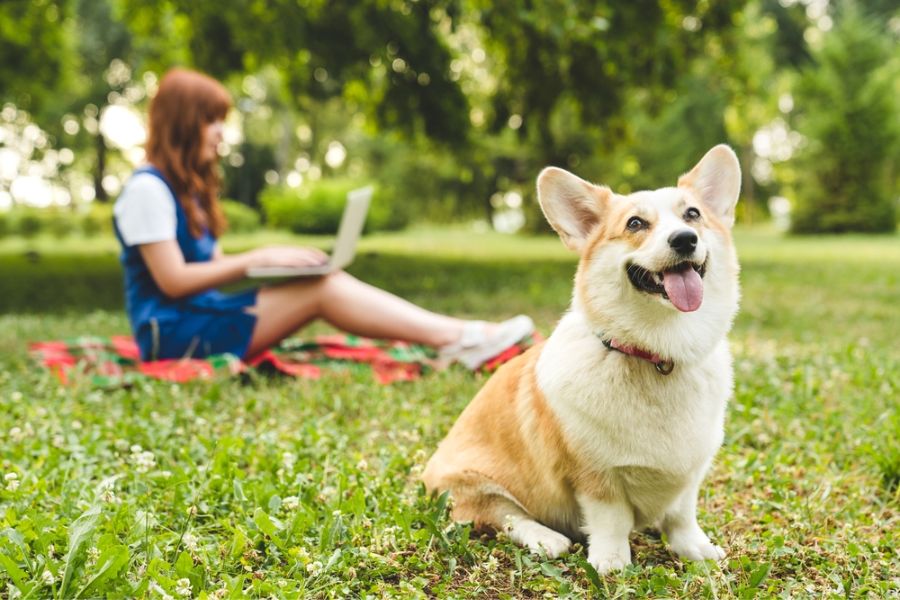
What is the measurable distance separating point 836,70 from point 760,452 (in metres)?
26.4

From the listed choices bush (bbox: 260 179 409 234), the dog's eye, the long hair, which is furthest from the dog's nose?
bush (bbox: 260 179 409 234)

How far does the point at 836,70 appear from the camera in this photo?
25.9 metres

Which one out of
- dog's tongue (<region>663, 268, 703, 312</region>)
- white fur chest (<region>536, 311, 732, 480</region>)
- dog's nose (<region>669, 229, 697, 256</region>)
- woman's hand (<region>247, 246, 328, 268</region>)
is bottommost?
white fur chest (<region>536, 311, 732, 480</region>)

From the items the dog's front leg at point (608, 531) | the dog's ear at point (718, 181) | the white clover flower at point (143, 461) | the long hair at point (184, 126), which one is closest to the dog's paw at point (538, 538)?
the dog's front leg at point (608, 531)

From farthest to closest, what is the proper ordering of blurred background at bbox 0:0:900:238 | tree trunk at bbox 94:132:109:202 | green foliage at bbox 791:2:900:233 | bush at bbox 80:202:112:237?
tree trunk at bbox 94:132:109:202
bush at bbox 80:202:112:237
green foliage at bbox 791:2:900:233
blurred background at bbox 0:0:900:238

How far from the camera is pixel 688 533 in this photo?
8.04 ft

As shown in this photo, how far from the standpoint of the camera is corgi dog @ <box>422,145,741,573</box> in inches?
88.9

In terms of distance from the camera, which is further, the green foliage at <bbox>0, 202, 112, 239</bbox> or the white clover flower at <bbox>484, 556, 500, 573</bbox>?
the green foliage at <bbox>0, 202, 112, 239</bbox>

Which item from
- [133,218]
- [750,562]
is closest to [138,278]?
[133,218]

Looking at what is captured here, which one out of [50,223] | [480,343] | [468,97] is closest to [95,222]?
[50,223]

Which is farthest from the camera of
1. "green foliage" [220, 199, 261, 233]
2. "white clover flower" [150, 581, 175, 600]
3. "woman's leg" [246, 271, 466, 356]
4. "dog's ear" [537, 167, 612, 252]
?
"green foliage" [220, 199, 261, 233]

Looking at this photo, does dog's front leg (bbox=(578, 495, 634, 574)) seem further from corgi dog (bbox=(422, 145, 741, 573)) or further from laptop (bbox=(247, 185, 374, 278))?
laptop (bbox=(247, 185, 374, 278))

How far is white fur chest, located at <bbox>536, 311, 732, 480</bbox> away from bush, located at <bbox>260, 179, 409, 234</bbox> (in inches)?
940

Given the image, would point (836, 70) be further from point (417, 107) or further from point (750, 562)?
point (750, 562)
